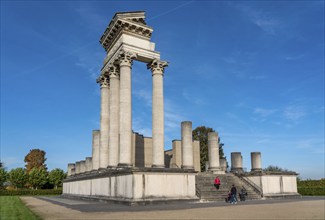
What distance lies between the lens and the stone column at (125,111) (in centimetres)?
2788

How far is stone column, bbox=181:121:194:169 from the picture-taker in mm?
31594

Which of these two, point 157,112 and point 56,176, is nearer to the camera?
point 157,112

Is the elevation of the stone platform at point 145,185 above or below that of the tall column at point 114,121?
below

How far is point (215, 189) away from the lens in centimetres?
3022

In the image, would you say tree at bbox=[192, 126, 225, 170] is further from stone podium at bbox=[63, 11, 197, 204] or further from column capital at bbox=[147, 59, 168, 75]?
column capital at bbox=[147, 59, 168, 75]

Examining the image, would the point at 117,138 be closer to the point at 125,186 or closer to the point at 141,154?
the point at 125,186

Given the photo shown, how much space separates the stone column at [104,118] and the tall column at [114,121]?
279cm

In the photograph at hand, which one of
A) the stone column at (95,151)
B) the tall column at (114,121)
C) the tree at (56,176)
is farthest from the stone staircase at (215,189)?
the tree at (56,176)

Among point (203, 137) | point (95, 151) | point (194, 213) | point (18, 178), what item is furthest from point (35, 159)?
point (194, 213)

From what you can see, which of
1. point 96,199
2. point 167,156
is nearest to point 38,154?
point 167,156

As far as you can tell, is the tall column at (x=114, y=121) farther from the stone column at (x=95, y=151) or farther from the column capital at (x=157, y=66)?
the stone column at (x=95, y=151)

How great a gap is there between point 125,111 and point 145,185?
7580 millimetres

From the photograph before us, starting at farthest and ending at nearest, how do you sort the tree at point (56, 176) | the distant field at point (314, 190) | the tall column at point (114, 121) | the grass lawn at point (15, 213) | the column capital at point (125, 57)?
the tree at point (56, 176)
the distant field at point (314, 190)
the tall column at point (114, 121)
the column capital at point (125, 57)
the grass lawn at point (15, 213)

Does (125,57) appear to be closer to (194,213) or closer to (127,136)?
(127,136)
